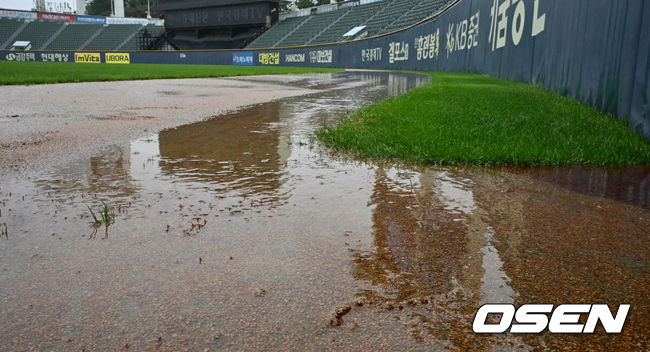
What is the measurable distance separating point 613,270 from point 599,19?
6459mm

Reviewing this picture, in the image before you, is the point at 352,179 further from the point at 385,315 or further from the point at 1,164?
the point at 1,164

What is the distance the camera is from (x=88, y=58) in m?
58.2

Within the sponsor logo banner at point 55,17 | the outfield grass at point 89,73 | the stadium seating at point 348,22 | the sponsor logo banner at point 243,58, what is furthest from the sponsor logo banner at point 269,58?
the sponsor logo banner at point 55,17

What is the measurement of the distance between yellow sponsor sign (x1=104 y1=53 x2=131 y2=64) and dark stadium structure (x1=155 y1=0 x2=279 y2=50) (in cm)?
486

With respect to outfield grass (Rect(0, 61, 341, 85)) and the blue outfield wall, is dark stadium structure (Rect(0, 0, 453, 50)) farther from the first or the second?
outfield grass (Rect(0, 61, 341, 85))

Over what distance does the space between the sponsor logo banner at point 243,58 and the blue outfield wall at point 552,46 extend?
19.0 metres

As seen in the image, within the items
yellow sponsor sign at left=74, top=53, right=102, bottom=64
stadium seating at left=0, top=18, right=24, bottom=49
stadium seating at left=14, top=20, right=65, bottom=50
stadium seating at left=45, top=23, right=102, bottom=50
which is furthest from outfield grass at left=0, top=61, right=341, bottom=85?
stadium seating at left=0, top=18, right=24, bottom=49

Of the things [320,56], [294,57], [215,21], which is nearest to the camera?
[320,56]

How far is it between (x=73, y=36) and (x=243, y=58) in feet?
97.4

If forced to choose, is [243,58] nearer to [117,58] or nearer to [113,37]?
[117,58]

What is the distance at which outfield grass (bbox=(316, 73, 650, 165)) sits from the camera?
430 cm

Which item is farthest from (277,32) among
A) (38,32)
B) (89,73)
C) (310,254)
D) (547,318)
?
(547,318)

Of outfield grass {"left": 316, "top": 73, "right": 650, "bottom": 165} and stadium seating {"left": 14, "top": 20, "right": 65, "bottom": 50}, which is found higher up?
stadium seating {"left": 14, "top": 20, "right": 65, "bottom": 50}

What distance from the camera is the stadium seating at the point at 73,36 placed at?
62.8 m
